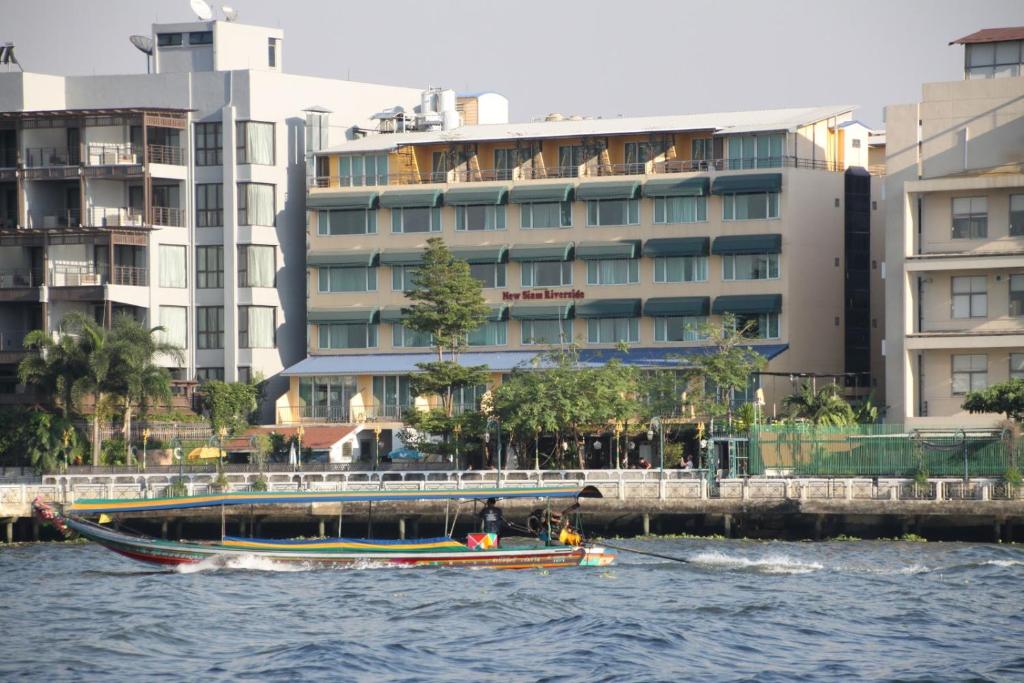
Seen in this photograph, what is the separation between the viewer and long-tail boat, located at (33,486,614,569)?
2164 inches

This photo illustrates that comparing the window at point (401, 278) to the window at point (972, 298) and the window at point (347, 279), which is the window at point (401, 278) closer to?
the window at point (347, 279)

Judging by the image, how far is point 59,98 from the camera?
101438mm

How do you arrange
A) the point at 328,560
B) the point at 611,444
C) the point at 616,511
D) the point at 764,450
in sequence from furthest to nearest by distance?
the point at 611,444
the point at 764,450
the point at 616,511
the point at 328,560

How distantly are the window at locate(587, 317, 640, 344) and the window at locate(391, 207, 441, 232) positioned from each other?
32.5ft

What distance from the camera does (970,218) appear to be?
77.8 meters

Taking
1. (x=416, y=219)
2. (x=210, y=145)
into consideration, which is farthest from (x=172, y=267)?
(x=416, y=219)

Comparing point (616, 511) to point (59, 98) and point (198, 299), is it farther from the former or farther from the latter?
point (59, 98)

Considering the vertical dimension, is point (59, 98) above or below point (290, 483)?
above

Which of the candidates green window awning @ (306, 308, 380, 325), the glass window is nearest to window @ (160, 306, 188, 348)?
green window awning @ (306, 308, 380, 325)

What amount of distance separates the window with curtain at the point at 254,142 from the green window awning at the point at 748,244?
25.7m

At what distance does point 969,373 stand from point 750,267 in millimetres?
15504

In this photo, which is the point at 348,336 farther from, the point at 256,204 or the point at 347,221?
the point at 256,204

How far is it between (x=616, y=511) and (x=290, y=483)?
13551 millimetres

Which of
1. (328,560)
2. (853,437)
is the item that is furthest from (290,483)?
(853,437)
